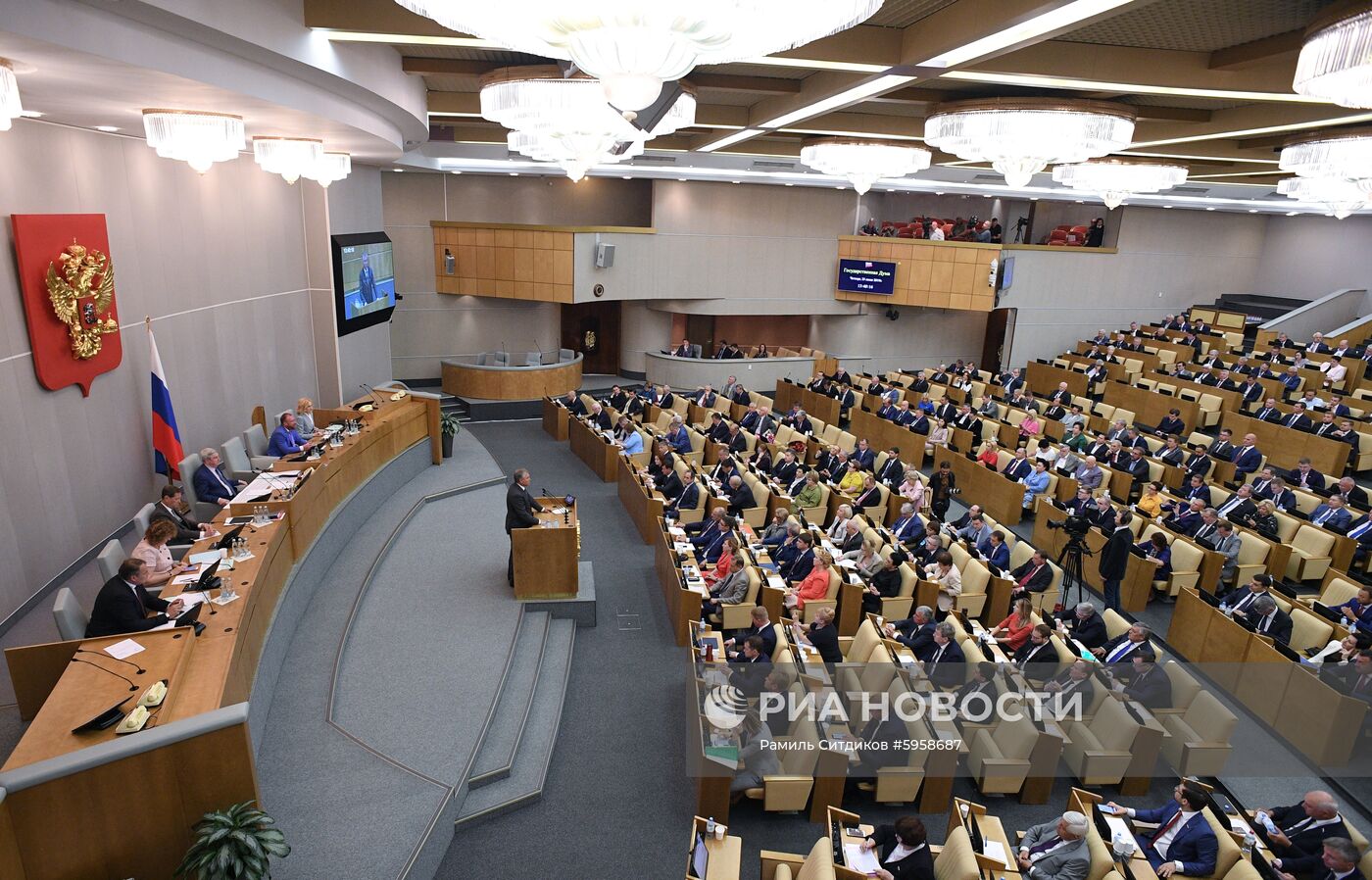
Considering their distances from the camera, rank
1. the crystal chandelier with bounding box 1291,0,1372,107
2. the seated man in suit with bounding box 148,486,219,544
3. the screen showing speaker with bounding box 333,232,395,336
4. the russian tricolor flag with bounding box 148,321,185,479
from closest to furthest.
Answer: the crystal chandelier with bounding box 1291,0,1372,107
the seated man in suit with bounding box 148,486,219,544
the russian tricolor flag with bounding box 148,321,185,479
the screen showing speaker with bounding box 333,232,395,336

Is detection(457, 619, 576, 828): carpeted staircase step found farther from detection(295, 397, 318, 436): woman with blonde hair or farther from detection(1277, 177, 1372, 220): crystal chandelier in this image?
detection(1277, 177, 1372, 220): crystal chandelier

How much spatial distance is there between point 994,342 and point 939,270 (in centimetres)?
486

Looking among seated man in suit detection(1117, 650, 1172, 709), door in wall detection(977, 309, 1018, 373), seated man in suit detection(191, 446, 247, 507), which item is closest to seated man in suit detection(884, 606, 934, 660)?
seated man in suit detection(1117, 650, 1172, 709)

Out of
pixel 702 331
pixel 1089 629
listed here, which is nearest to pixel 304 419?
pixel 1089 629

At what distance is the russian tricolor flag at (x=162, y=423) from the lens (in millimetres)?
7840

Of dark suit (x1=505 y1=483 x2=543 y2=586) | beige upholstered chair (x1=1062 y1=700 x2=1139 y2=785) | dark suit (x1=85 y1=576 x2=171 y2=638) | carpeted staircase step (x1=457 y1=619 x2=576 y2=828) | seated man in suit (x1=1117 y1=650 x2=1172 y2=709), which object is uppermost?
dark suit (x1=85 y1=576 x2=171 y2=638)

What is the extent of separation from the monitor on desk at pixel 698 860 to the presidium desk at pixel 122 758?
95.2 inches

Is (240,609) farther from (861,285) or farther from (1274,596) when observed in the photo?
(861,285)

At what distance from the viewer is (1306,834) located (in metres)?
4.88

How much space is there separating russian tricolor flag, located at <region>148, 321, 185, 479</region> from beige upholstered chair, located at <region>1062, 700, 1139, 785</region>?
8.65m

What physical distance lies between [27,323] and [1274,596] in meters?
11.3

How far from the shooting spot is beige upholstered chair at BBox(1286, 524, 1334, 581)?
348 inches

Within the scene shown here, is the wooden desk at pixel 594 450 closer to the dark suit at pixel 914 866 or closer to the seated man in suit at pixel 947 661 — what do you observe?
the seated man in suit at pixel 947 661

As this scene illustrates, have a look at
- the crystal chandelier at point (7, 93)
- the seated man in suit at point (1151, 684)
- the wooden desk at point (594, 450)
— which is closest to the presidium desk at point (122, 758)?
the crystal chandelier at point (7, 93)
